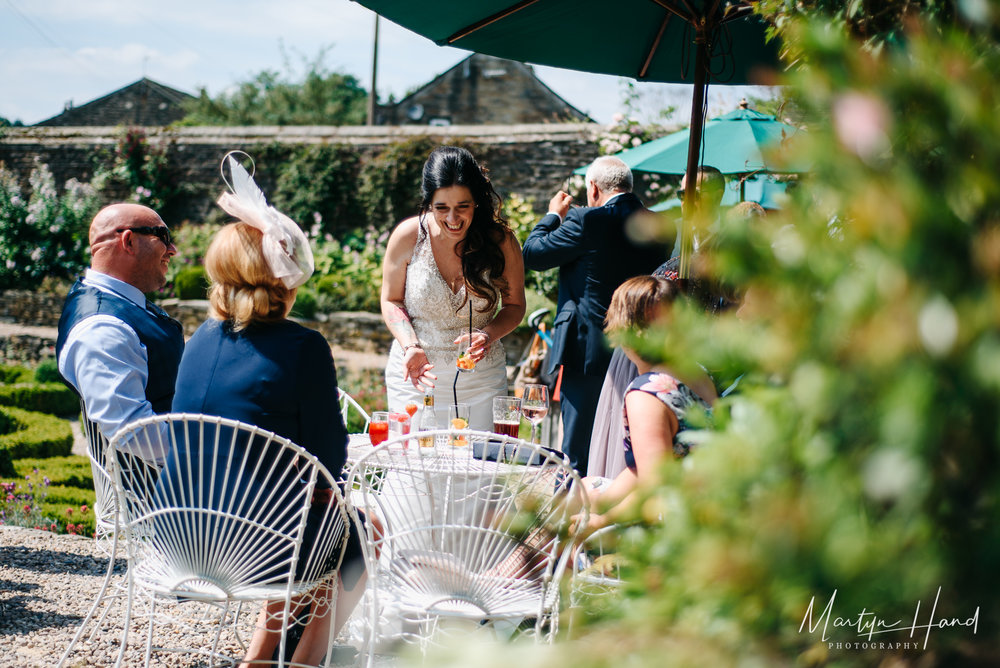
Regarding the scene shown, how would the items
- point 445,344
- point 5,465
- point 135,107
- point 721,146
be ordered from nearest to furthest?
point 445,344 < point 5,465 < point 721,146 < point 135,107

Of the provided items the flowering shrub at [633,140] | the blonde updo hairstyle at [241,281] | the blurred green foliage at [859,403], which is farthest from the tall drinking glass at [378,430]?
the flowering shrub at [633,140]

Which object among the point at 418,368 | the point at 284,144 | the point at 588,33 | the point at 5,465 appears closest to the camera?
the point at 418,368

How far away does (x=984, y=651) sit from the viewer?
67cm

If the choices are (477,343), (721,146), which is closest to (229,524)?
(477,343)

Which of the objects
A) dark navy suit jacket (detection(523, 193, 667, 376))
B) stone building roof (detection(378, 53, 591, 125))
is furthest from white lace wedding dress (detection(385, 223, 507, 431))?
stone building roof (detection(378, 53, 591, 125))

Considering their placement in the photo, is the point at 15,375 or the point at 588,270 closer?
the point at 588,270

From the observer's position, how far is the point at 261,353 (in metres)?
2.24

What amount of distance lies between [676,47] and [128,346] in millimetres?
2977

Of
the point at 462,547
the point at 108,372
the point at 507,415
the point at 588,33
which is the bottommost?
the point at 462,547

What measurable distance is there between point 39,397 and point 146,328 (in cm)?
587

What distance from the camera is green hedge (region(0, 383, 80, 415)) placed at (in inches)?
294

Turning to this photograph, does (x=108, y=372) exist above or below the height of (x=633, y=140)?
below

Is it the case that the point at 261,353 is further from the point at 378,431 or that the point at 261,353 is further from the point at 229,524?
the point at 378,431

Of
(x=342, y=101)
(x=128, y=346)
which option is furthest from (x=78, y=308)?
(x=342, y=101)
